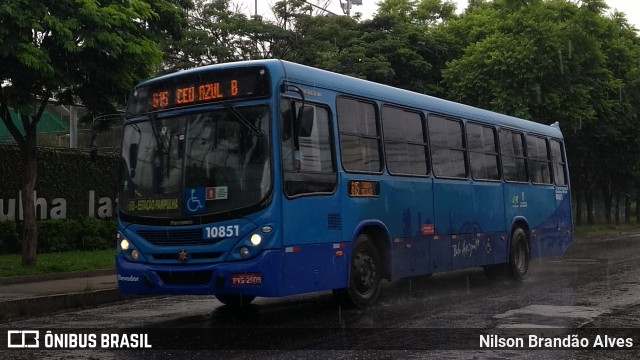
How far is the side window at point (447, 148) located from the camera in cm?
1206

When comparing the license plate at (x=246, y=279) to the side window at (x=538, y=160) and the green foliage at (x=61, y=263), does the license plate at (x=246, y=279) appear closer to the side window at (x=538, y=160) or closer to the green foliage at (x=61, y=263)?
the green foliage at (x=61, y=263)

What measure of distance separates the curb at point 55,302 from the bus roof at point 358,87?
378 cm

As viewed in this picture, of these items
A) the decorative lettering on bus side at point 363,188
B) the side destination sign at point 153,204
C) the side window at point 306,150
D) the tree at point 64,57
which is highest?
the tree at point 64,57

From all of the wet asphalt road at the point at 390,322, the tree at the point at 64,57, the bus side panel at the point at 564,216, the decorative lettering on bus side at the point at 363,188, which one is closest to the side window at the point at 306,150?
the decorative lettering on bus side at the point at 363,188

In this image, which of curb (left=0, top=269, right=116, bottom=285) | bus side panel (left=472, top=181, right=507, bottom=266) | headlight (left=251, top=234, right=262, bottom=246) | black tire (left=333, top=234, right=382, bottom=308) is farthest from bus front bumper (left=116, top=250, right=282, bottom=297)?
curb (left=0, top=269, right=116, bottom=285)

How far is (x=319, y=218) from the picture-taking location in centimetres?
924

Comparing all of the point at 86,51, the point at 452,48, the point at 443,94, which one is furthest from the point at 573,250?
the point at 86,51

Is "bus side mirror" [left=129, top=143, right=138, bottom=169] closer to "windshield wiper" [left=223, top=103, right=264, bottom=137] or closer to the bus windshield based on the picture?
the bus windshield

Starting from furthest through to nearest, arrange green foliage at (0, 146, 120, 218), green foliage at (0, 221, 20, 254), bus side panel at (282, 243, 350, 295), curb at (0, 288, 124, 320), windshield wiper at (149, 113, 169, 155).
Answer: green foliage at (0, 146, 120, 218) < green foliage at (0, 221, 20, 254) < curb at (0, 288, 124, 320) < windshield wiper at (149, 113, 169, 155) < bus side panel at (282, 243, 350, 295)

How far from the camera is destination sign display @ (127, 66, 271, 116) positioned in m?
8.98

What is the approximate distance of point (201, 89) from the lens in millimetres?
9289

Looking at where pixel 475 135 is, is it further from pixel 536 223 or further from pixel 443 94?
pixel 443 94

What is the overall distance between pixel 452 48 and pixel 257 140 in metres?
23.7

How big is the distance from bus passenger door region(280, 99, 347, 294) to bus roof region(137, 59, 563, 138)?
1.24ft
